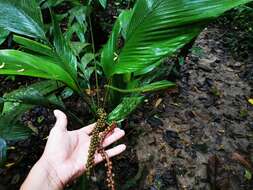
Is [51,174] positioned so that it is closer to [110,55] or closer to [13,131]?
[13,131]

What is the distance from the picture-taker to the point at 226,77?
2.21m

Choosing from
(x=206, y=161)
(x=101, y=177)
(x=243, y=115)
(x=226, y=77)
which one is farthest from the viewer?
(x=226, y=77)

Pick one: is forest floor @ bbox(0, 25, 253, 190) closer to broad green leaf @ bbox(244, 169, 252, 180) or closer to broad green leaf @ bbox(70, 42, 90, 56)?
broad green leaf @ bbox(244, 169, 252, 180)

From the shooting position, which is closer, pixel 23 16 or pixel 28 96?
pixel 28 96

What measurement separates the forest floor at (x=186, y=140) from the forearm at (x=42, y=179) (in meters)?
0.42

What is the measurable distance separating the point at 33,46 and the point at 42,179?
20.6 inches

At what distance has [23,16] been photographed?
1.30 m

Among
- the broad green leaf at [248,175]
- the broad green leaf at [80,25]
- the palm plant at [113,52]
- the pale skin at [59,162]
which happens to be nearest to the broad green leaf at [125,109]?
the palm plant at [113,52]

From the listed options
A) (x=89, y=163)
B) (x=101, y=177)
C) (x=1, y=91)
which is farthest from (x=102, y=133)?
(x=1, y=91)

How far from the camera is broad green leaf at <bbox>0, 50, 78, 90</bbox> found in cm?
97

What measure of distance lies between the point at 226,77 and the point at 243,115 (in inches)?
16.6

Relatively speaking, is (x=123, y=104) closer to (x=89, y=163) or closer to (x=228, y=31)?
(x=89, y=163)

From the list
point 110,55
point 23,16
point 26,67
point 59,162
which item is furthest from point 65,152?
point 23,16

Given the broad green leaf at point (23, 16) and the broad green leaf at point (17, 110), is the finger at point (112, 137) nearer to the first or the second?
the broad green leaf at point (17, 110)
